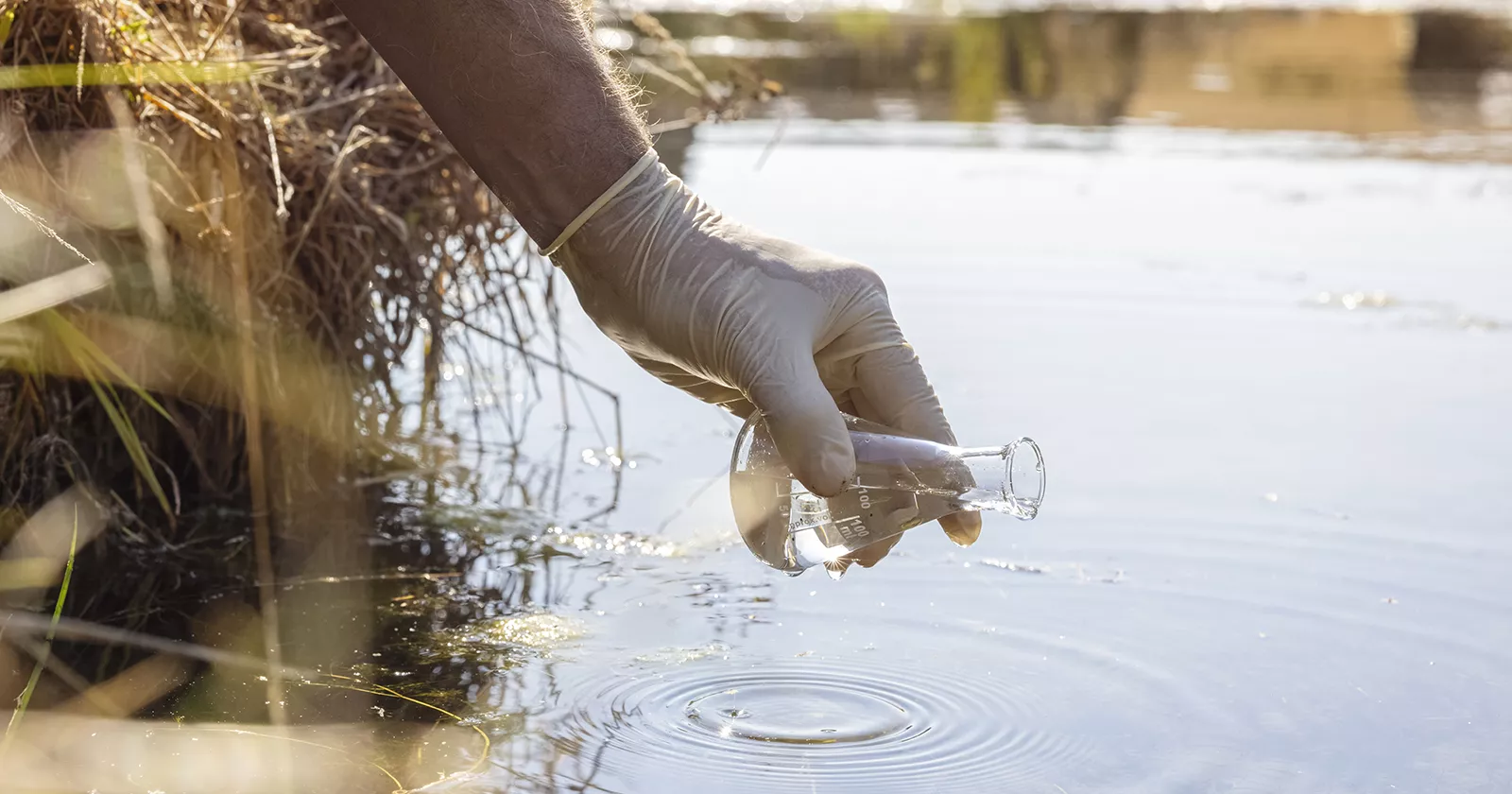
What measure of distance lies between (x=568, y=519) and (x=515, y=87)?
1108 millimetres

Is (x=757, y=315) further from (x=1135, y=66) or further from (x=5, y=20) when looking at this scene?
(x=1135, y=66)

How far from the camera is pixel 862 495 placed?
2059mm

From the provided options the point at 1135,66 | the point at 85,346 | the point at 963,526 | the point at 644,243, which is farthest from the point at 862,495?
the point at 1135,66

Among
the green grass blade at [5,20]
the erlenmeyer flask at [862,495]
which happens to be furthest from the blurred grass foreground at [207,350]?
the erlenmeyer flask at [862,495]

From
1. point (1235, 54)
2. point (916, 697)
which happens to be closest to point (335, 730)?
point (916, 697)

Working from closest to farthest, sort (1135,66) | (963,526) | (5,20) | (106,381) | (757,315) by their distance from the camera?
(757,315) < (963,526) < (5,20) < (106,381) < (1135,66)

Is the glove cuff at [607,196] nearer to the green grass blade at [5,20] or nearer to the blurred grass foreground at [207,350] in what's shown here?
the blurred grass foreground at [207,350]

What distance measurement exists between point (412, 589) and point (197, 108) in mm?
915

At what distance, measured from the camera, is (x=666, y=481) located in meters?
3.16

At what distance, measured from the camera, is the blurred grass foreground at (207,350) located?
2.13m

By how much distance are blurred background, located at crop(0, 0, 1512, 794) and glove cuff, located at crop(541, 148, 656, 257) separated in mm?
304

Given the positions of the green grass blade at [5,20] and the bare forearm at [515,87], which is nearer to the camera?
the bare forearm at [515,87]

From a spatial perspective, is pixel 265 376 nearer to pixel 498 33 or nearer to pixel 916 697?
pixel 498 33

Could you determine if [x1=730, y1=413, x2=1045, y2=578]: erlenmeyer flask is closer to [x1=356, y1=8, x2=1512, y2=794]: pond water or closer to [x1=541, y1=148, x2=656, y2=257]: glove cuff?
[x1=356, y1=8, x2=1512, y2=794]: pond water
